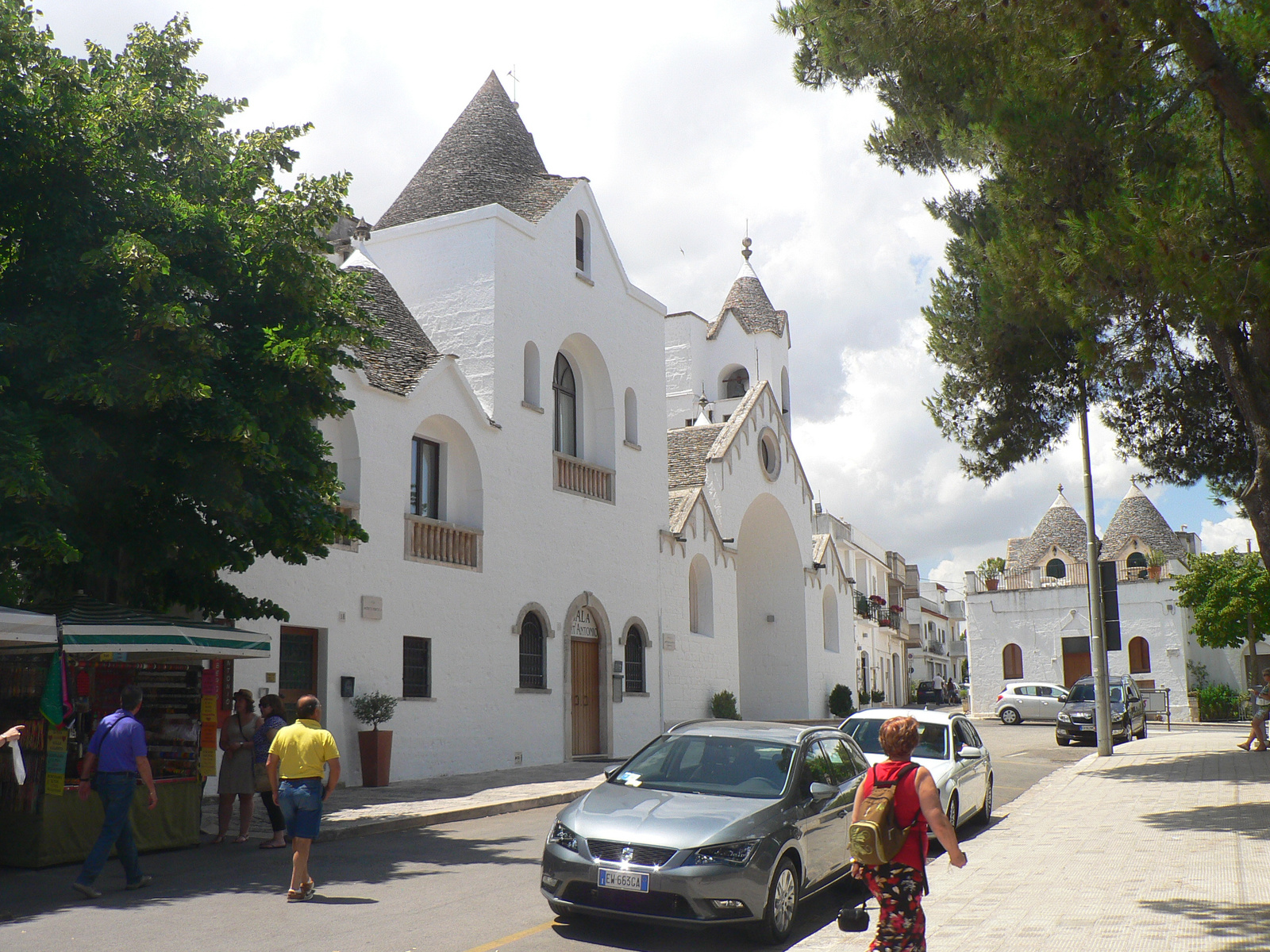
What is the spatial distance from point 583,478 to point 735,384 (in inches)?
777

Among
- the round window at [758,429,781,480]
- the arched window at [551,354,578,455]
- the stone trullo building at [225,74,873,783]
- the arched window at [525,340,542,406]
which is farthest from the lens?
the round window at [758,429,781,480]

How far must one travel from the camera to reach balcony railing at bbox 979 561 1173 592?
44.5 metres

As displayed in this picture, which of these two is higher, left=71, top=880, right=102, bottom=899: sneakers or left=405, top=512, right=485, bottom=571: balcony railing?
left=405, top=512, right=485, bottom=571: balcony railing

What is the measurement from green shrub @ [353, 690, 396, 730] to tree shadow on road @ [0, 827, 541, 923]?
4.76m

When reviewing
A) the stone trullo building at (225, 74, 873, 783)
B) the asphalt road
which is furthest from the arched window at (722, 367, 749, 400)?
the asphalt road

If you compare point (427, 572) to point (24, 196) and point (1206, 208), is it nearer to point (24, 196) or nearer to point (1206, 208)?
point (24, 196)

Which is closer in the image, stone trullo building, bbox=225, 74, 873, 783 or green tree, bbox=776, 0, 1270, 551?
green tree, bbox=776, 0, 1270, 551

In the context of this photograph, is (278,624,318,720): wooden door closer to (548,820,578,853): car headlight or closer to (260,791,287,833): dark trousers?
(260,791,287,833): dark trousers

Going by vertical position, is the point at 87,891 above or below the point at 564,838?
below

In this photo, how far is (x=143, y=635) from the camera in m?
10.9

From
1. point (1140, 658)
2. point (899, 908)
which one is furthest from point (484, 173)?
point (1140, 658)

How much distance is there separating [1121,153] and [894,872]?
8791mm

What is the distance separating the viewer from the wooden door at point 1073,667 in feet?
144

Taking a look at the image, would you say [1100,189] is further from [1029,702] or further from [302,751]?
[1029,702]
